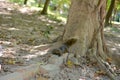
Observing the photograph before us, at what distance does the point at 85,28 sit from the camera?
22.1 ft

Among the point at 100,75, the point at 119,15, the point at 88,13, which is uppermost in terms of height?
the point at 88,13

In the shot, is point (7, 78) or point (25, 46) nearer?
point (7, 78)

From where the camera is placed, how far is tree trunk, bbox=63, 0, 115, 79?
6.72 meters

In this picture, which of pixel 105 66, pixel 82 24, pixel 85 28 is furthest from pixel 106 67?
pixel 82 24

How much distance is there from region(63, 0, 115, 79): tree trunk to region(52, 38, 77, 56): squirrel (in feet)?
0.11

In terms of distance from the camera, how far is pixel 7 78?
4.39 metres

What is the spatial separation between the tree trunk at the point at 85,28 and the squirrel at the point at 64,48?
34mm

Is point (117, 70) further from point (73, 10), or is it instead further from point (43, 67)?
point (43, 67)

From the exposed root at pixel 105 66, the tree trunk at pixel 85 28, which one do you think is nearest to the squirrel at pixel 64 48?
the tree trunk at pixel 85 28

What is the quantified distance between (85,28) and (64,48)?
0.75m

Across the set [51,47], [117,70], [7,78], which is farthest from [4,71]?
[117,70]

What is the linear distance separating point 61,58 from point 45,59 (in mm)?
373

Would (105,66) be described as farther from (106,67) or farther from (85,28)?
(85,28)

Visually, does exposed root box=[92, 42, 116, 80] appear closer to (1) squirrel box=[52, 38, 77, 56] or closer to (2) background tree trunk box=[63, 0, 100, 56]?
(2) background tree trunk box=[63, 0, 100, 56]
